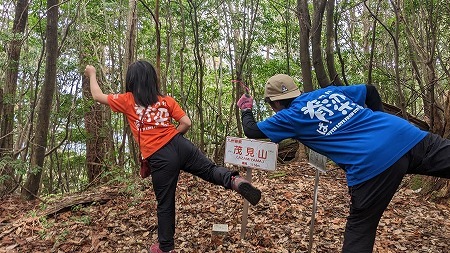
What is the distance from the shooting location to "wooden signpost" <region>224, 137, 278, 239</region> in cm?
418

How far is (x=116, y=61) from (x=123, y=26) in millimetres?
1460

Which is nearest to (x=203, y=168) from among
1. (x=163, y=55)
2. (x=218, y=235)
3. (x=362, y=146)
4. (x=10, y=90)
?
(x=218, y=235)

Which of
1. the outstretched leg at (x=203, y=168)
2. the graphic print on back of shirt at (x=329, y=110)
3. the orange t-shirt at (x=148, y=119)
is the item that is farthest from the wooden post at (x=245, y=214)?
the graphic print on back of shirt at (x=329, y=110)

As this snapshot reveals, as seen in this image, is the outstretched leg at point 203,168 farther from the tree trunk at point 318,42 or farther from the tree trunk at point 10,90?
the tree trunk at point 10,90

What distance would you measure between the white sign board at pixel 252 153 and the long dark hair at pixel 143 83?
1021 millimetres

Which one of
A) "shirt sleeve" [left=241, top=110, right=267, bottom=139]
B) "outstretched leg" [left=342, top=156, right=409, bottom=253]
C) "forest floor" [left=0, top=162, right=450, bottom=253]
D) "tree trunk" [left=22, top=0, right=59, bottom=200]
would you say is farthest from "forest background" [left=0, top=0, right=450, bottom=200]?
"outstretched leg" [left=342, top=156, right=409, bottom=253]

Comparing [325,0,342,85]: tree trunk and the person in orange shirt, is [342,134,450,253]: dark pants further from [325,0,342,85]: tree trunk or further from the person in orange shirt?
[325,0,342,85]: tree trunk

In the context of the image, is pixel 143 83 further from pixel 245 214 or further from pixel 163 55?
pixel 163 55

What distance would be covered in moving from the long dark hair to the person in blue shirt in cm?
141

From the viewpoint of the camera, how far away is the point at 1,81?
9664 mm

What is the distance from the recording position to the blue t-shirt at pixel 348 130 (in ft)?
9.12

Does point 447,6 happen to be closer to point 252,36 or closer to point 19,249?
point 252,36

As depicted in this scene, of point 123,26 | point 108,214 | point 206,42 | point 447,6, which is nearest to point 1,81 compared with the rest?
point 123,26

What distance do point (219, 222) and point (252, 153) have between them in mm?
1393
